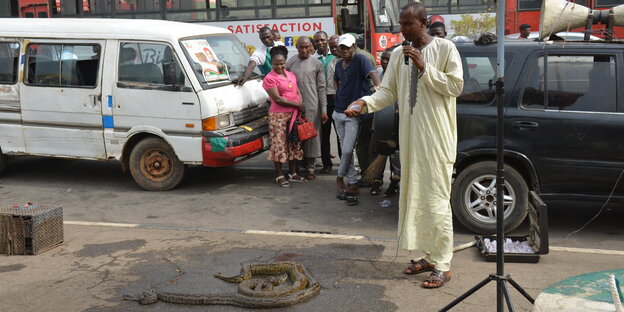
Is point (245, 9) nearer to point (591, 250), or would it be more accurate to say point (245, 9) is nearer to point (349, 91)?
point (349, 91)

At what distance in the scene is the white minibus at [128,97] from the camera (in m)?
8.08

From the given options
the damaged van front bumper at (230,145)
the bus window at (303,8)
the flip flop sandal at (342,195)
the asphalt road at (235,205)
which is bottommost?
the asphalt road at (235,205)

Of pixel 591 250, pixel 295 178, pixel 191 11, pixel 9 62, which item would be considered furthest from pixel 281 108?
pixel 191 11

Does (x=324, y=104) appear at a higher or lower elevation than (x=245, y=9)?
lower

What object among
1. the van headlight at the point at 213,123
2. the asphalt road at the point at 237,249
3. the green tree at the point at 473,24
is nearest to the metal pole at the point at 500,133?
the asphalt road at the point at 237,249

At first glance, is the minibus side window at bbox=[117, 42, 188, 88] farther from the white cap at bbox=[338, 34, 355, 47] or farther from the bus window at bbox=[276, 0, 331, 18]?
the bus window at bbox=[276, 0, 331, 18]

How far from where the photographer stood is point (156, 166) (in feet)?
27.6

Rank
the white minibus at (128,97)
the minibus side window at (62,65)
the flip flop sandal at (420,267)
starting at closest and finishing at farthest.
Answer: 1. the flip flop sandal at (420,267)
2. the white minibus at (128,97)
3. the minibus side window at (62,65)

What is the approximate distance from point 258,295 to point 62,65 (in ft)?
16.8

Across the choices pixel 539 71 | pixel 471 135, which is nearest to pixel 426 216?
pixel 471 135

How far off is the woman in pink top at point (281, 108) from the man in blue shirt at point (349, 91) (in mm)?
718

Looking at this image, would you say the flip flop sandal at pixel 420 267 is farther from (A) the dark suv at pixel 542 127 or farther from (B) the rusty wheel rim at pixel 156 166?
(B) the rusty wheel rim at pixel 156 166

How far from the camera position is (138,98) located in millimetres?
8211

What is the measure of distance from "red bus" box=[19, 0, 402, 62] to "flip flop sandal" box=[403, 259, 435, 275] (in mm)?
12022
